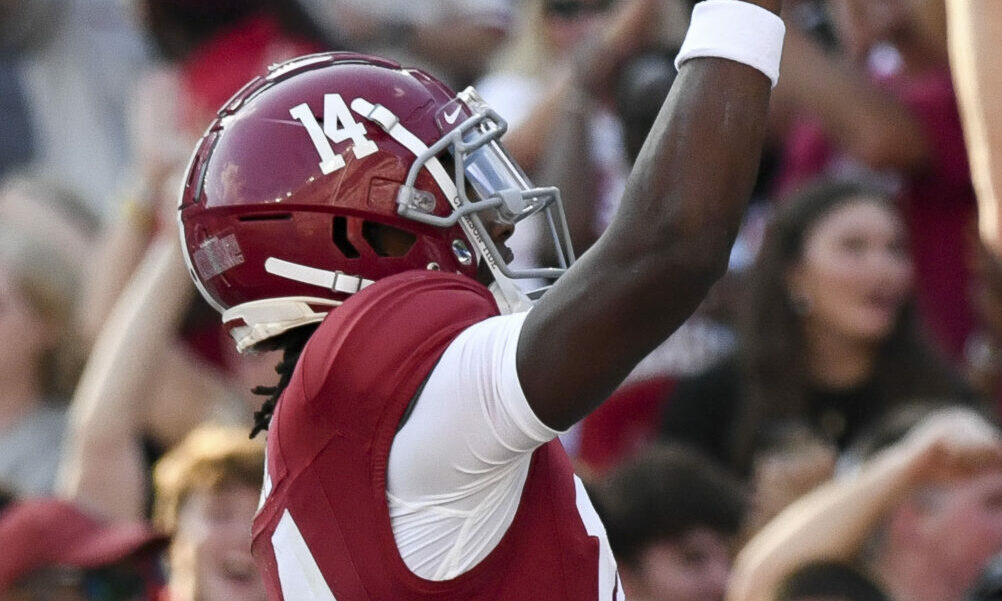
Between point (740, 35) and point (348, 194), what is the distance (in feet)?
2.10

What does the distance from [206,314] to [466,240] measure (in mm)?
3410

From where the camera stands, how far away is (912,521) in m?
4.45

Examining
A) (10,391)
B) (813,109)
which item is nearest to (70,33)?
(10,391)

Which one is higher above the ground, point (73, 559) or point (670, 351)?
point (73, 559)

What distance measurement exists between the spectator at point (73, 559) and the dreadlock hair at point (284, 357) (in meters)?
1.50

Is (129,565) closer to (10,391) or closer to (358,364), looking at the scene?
(10,391)

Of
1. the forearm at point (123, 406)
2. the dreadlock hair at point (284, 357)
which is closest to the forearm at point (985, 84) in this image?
the dreadlock hair at point (284, 357)

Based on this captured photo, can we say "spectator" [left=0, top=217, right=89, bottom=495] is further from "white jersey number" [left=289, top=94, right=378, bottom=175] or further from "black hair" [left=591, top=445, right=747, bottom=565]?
"white jersey number" [left=289, top=94, right=378, bottom=175]

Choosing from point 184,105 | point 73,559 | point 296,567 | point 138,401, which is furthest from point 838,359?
point 296,567

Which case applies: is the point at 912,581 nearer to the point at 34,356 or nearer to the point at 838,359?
the point at 838,359

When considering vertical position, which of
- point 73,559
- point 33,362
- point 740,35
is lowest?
point 33,362

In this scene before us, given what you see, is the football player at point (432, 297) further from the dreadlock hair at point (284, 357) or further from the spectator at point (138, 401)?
the spectator at point (138, 401)

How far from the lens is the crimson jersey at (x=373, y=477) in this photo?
93.7 inches

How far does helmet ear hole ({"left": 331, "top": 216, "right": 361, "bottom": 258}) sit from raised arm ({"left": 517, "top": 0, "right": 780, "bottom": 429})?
0.44 m
